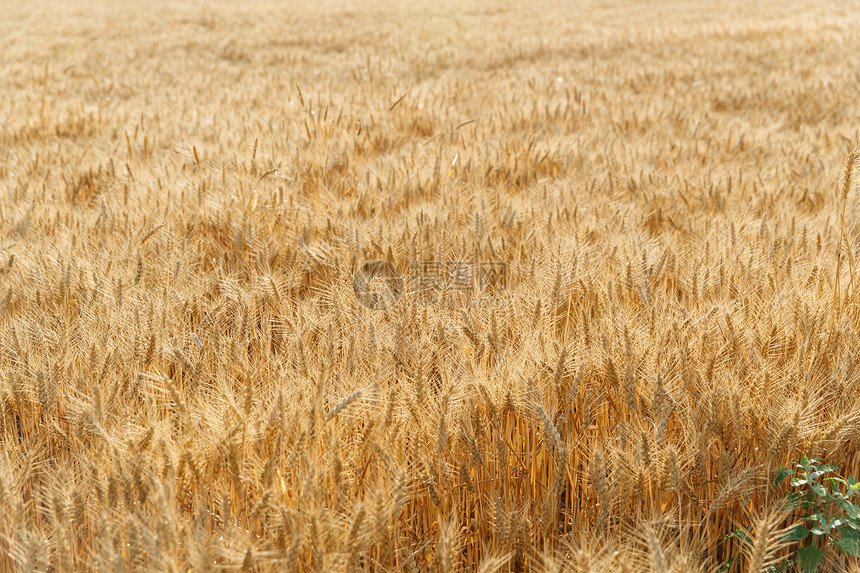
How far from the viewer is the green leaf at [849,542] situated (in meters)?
0.84

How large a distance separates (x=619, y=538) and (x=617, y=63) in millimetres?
7880

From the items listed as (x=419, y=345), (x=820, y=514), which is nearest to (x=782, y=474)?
(x=820, y=514)

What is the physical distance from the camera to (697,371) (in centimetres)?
114

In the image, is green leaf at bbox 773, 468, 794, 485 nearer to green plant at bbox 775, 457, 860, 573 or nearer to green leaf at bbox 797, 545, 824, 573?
green plant at bbox 775, 457, 860, 573

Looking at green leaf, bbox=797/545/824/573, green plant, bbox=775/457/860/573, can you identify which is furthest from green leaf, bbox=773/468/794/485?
green leaf, bbox=797/545/824/573

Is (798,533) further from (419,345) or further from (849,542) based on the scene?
(419,345)

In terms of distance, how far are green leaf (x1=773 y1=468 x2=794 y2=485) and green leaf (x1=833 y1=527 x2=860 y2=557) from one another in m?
0.10

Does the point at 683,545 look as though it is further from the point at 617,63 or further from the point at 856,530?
the point at 617,63

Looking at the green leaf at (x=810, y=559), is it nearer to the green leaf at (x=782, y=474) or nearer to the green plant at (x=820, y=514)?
the green plant at (x=820, y=514)

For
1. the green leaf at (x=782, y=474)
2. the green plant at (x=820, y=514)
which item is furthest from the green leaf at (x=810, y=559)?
the green leaf at (x=782, y=474)

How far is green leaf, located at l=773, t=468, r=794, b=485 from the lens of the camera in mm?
929

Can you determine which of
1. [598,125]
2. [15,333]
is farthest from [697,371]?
[598,125]

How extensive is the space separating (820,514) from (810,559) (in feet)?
0.22

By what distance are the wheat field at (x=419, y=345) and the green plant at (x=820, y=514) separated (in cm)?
4
